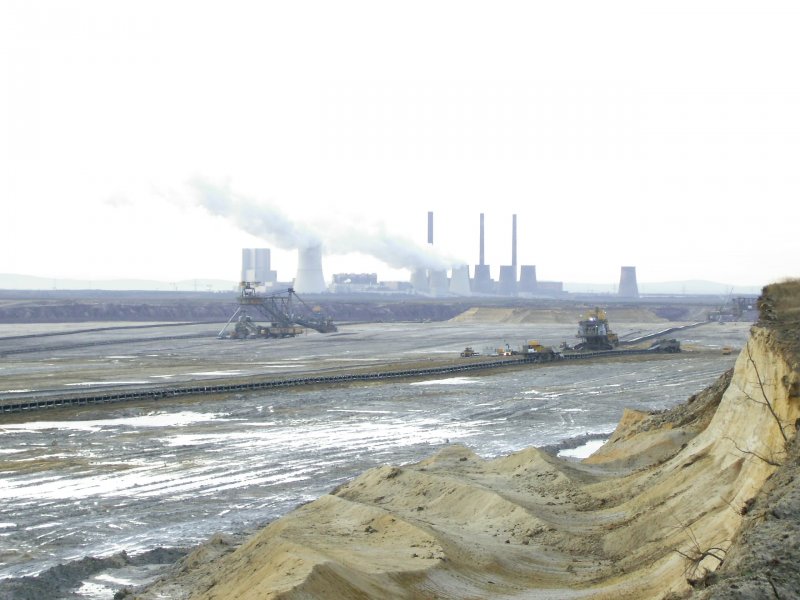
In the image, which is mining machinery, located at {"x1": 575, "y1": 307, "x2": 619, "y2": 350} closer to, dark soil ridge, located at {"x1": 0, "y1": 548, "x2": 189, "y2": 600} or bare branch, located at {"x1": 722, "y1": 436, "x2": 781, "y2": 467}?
dark soil ridge, located at {"x1": 0, "y1": 548, "x2": 189, "y2": 600}

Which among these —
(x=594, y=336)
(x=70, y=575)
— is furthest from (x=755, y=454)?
(x=594, y=336)

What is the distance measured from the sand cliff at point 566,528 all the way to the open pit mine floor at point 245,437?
0.32m

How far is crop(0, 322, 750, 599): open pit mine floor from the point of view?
23984 mm

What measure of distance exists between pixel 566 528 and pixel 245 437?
2254cm

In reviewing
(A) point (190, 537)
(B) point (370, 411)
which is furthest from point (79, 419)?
(A) point (190, 537)

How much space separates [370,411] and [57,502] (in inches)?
875

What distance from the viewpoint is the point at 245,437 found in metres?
40.1

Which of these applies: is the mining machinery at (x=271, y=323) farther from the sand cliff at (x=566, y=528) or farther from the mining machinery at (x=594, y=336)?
the sand cliff at (x=566, y=528)

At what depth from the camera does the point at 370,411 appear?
48750 mm

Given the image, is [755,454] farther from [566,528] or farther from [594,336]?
[594,336]

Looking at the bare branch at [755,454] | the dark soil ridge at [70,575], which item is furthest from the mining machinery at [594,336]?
the bare branch at [755,454]

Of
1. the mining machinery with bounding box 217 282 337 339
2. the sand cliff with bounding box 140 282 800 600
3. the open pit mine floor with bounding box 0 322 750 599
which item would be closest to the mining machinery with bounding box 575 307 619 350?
the open pit mine floor with bounding box 0 322 750 599

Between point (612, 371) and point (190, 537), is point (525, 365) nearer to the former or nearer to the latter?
point (612, 371)

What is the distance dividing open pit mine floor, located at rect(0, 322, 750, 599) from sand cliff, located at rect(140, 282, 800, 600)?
1.04 feet
